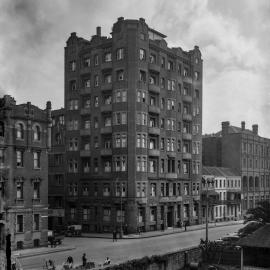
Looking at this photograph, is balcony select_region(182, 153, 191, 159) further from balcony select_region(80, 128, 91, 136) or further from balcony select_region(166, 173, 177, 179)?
balcony select_region(80, 128, 91, 136)

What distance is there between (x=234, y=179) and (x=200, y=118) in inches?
793

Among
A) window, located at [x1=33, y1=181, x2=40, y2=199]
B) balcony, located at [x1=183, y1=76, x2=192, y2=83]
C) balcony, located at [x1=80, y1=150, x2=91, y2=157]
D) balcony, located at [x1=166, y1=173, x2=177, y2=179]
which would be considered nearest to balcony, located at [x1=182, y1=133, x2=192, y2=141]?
balcony, located at [x1=166, y1=173, x2=177, y2=179]

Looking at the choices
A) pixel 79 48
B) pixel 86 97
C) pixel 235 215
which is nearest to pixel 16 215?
pixel 86 97

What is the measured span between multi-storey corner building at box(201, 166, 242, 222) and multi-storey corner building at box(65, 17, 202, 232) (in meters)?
6.48

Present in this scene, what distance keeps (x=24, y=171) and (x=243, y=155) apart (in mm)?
63963

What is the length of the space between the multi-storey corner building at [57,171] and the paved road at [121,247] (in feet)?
52.9

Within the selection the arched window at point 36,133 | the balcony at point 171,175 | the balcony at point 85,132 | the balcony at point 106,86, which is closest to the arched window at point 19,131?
the arched window at point 36,133

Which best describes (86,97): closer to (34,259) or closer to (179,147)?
(179,147)

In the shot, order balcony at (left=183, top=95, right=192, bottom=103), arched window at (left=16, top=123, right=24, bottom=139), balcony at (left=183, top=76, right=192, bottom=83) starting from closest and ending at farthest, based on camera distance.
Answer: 1. arched window at (left=16, top=123, right=24, bottom=139)
2. balcony at (left=183, top=95, right=192, bottom=103)
3. balcony at (left=183, top=76, right=192, bottom=83)

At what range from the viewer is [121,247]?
194ft

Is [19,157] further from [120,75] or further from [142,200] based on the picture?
[120,75]

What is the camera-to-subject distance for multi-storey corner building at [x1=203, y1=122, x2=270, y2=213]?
4269 inches

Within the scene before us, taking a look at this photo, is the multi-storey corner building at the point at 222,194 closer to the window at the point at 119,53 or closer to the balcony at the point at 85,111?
the balcony at the point at 85,111

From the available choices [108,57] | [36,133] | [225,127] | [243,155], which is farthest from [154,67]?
[243,155]
